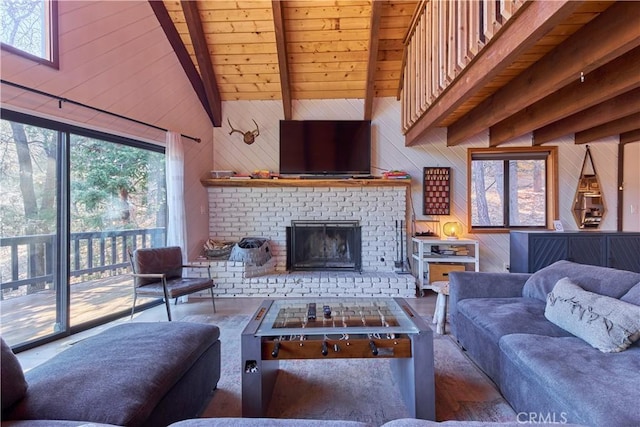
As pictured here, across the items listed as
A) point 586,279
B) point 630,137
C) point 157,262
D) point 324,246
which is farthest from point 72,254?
point 630,137

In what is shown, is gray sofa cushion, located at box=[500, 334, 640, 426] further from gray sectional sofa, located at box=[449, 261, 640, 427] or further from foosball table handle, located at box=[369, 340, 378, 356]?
foosball table handle, located at box=[369, 340, 378, 356]

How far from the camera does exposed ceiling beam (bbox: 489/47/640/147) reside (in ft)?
7.40

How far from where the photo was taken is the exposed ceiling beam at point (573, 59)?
171 centimetres

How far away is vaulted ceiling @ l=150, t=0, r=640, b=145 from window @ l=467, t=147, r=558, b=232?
1.28ft

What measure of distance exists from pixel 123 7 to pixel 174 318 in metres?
3.30

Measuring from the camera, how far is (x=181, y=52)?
155 inches

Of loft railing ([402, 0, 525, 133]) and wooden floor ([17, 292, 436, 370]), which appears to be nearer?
loft railing ([402, 0, 525, 133])

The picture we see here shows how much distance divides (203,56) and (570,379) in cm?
458

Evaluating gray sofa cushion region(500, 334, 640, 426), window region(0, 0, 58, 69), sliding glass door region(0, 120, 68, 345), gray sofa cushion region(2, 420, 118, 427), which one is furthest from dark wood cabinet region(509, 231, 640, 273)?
window region(0, 0, 58, 69)

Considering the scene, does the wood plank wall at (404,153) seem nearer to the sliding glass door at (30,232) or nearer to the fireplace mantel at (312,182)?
the fireplace mantel at (312,182)

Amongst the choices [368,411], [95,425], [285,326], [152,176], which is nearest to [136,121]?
[152,176]

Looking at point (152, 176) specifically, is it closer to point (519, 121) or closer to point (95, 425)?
point (95, 425)

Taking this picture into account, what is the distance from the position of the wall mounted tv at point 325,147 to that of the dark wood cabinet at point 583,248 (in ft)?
8.14

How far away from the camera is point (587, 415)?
1138 millimetres
